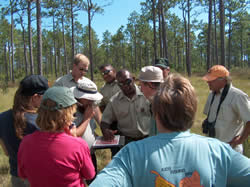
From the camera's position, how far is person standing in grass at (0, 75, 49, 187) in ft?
5.59

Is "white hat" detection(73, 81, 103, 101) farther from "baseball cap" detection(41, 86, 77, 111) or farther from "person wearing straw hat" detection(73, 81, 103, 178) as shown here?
"baseball cap" detection(41, 86, 77, 111)

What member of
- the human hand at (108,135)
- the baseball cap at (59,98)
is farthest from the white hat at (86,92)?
the baseball cap at (59,98)

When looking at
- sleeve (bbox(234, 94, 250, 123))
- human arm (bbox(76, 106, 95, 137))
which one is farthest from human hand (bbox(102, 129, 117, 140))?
sleeve (bbox(234, 94, 250, 123))

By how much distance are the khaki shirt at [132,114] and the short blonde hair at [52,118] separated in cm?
142

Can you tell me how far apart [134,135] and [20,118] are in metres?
1.59

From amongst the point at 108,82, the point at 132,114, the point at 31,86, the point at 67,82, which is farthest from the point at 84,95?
the point at 108,82

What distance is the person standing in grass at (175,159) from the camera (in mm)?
939

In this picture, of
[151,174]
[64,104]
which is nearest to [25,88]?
[64,104]

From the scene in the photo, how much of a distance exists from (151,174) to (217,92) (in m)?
2.13

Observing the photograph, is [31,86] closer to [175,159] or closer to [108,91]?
[175,159]

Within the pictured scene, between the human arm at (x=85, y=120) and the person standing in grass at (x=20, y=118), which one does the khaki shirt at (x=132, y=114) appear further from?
the person standing in grass at (x=20, y=118)

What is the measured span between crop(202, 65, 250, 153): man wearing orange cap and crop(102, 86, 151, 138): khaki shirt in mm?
873

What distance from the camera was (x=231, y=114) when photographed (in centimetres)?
253

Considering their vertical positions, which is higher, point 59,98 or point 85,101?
point 59,98
